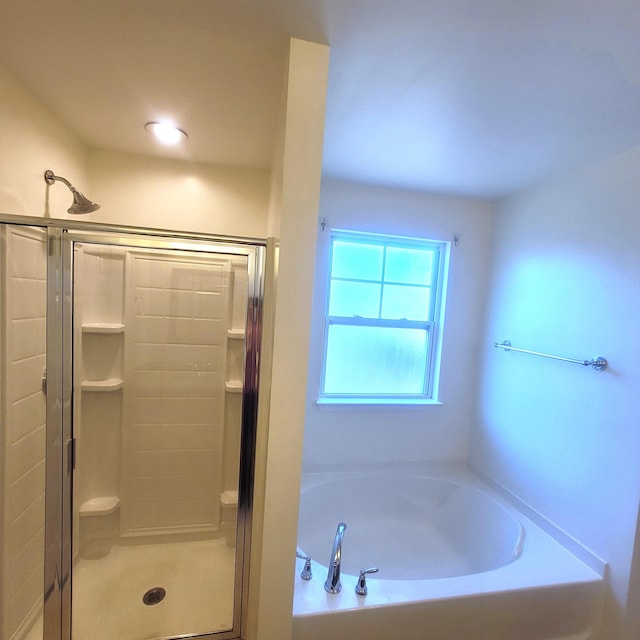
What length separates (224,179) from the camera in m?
1.95

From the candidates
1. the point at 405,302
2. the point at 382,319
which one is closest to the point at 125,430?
the point at 382,319

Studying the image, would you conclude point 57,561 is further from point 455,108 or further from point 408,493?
point 455,108

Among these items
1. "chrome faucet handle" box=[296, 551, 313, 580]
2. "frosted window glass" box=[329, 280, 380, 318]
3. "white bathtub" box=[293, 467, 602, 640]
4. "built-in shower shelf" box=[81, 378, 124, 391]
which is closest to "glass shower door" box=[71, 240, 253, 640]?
"built-in shower shelf" box=[81, 378, 124, 391]

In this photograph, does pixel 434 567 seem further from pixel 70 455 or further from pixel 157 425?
pixel 70 455

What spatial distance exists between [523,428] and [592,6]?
1954 millimetres

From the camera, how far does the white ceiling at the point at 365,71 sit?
0.88m

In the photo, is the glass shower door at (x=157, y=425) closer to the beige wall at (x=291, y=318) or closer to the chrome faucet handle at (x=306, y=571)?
the chrome faucet handle at (x=306, y=571)

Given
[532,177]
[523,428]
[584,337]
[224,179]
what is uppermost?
[532,177]

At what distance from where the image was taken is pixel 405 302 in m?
2.44

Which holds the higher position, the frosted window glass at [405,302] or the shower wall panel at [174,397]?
the frosted window glass at [405,302]

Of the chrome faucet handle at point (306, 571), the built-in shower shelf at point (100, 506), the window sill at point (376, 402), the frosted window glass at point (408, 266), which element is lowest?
the built-in shower shelf at point (100, 506)

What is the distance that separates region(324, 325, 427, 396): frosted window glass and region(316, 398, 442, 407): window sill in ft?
0.26

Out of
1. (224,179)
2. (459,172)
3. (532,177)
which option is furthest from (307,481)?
(532,177)

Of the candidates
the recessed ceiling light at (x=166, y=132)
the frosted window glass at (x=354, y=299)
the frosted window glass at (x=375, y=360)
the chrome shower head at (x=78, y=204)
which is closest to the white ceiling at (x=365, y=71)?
the recessed ceiling light at (x=166, y=132)
